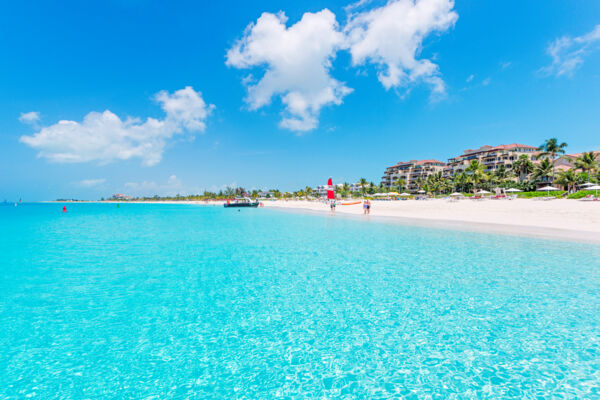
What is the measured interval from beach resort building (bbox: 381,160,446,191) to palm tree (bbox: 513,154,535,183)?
39.4m

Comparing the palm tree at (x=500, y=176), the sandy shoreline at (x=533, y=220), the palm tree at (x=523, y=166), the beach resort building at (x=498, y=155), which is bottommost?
the sandy shoreline at (x=533, y=220)

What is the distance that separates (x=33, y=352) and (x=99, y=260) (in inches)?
393

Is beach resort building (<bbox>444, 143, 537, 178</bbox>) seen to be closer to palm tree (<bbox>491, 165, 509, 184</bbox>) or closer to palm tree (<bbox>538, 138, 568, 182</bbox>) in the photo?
palm tree (<bbox>491, 165, 509, 184</bbox>)

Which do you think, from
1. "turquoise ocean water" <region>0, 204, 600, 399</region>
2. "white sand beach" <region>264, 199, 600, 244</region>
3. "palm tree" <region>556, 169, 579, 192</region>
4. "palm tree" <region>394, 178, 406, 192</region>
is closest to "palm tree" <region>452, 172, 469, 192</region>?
"palm tree" <region>556, 169, 579, 192</region>

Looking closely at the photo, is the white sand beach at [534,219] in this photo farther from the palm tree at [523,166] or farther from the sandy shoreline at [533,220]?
the palm tree at [523,166]

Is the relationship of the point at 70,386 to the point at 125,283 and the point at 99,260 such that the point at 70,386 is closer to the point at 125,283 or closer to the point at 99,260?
the point at 125,283

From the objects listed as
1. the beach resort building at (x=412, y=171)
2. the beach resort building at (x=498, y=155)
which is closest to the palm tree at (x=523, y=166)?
the beach resort building at (x=498, y=155)

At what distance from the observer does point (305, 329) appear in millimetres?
6711

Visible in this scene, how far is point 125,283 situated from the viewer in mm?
10523

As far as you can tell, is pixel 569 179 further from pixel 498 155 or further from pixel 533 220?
pixel 533 220

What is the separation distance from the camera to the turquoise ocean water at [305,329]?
4.71 m

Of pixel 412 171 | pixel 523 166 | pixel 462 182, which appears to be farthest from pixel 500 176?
pixel 412 171

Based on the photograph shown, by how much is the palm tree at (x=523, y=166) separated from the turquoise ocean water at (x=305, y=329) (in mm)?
78983

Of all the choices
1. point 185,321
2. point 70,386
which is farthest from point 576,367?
point 70,386
